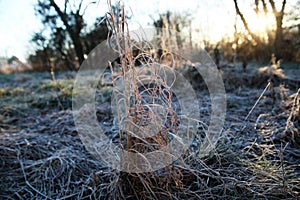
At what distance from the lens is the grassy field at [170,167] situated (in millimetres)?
828

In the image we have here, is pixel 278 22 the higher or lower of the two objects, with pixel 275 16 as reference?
lower

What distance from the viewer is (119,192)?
32.9 inches

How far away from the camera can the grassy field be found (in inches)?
32.6

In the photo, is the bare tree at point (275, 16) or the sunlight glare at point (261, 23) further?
the sunlight glare at point (261, 23)

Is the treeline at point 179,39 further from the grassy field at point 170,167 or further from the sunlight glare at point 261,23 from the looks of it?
the grassy field at point 170,167

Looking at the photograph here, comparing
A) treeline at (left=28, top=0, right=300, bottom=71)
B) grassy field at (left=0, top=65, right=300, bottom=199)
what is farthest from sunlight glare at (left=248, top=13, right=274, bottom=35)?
grassy field at (left=0, top=65, right=300, bottom=199)

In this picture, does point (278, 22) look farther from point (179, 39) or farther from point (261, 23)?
point (179, 39)

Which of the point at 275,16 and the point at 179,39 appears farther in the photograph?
the point at 275,16

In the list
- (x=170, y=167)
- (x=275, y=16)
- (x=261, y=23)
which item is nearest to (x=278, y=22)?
(x=275, y=16)

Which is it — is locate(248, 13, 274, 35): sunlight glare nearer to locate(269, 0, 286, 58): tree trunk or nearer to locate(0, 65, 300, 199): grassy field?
locate(269, 0, 286, 58): tree trunk

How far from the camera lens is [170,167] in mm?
817

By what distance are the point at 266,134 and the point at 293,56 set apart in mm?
6053

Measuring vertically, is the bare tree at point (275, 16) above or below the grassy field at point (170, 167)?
above

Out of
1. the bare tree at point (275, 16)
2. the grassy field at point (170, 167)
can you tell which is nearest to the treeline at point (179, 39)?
the bare tree at point (275, 16)
